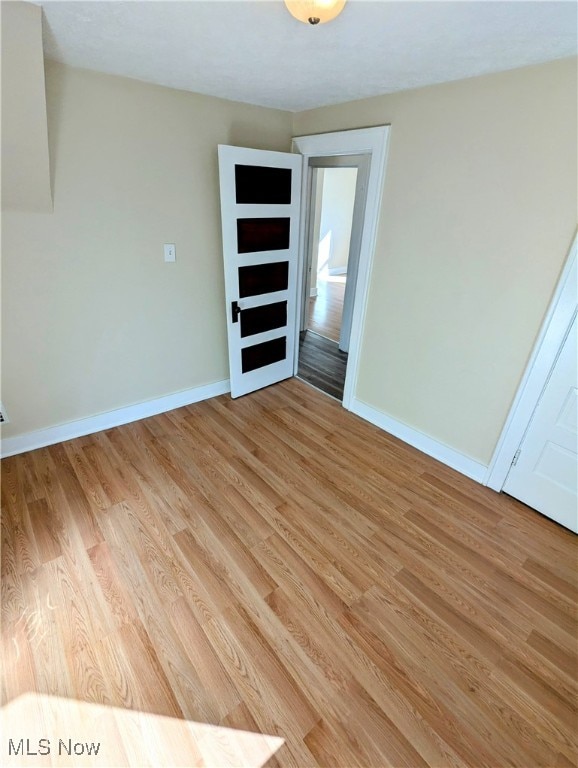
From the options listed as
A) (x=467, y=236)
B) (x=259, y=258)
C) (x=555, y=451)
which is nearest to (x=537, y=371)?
(x=555, y=451)

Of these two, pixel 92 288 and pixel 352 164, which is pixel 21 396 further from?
pixel 352 164

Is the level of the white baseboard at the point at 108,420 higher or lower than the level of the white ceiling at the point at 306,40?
lower

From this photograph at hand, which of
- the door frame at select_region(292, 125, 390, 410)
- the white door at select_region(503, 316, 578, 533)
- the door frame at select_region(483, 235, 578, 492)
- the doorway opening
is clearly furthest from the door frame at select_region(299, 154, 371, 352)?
the white door at select_region(503, 316, 578, 533)

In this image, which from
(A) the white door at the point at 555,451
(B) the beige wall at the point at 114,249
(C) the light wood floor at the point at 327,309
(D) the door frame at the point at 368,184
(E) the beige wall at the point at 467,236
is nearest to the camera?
(E) the beige wall at the point at 467,236

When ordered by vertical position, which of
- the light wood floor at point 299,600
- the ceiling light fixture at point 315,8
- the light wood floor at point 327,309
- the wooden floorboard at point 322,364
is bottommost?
the light wood floor at point 299,600

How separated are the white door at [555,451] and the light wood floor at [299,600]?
0.39 ft

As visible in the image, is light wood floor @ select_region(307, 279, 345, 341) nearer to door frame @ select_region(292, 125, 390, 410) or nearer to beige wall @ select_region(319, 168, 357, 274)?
beige wall @ select_region(319, 168, 357, 274)

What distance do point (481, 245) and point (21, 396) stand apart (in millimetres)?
3035

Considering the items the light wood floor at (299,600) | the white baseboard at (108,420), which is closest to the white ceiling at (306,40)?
the white baseboard at (108,420)

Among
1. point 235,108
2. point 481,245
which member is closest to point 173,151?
point 235,108

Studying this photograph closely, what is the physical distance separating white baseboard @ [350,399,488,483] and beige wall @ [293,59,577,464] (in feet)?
0.19

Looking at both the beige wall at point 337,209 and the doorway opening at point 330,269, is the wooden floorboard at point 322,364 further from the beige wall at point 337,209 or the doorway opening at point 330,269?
the beige wall at point 337,209

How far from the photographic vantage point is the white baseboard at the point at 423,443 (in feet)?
7.91

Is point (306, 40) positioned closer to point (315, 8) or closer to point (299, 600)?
point (315, 8)
